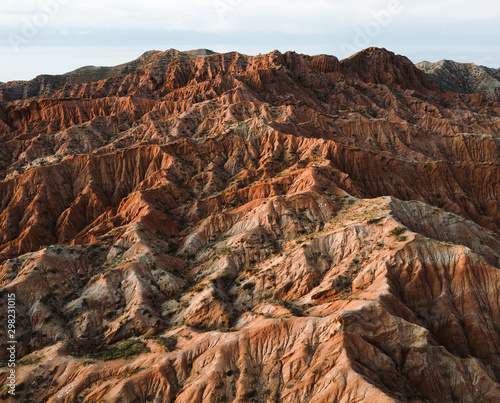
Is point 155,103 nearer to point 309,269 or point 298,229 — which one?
point 298,229

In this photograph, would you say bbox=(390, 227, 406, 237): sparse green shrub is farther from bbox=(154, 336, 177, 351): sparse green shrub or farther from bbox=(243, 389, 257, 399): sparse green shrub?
bbox=(154, 336, 177, 351): sparse green shrub

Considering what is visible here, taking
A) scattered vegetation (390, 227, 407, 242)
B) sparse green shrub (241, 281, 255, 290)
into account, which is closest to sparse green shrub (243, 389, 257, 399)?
sparse green shrub (241, 281, 255, 290)

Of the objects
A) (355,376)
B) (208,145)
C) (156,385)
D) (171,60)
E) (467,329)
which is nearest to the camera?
(355,376)

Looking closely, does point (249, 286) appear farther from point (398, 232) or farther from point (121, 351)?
point (398, 232)

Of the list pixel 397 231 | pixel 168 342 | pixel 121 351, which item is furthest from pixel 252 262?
pixel 121 351

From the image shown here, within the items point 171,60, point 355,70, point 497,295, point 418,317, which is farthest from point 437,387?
point 355,70

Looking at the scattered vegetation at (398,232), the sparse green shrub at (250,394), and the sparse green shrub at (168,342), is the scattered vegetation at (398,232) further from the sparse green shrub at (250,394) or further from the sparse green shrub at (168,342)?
the sparse green shrub at (168,342)

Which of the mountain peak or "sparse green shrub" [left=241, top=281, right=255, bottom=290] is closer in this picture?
"sparse green shrub" [left=241, top=281, right=255, bottom=290]

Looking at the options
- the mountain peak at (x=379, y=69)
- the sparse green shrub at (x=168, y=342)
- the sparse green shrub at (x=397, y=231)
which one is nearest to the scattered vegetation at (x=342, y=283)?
the sparse green shrub at (x=397, y=231)

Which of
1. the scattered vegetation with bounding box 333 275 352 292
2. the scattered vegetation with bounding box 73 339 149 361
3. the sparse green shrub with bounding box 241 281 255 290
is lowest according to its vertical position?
the scattered vegetation with bounding box 73 339 149 361
